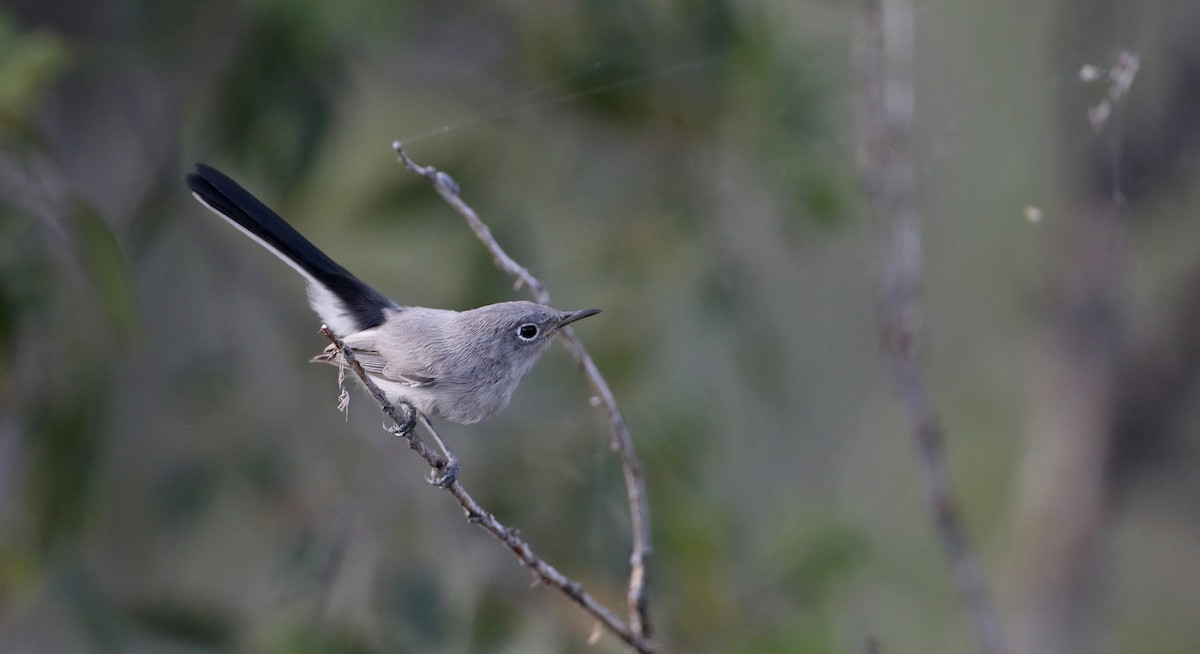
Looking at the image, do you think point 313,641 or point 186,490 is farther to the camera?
point 186,490

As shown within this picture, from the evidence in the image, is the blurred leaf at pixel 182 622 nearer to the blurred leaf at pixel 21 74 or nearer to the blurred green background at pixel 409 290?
the blurred green background at pixel 409 290

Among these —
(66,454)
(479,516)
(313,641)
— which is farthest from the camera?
(66,454)

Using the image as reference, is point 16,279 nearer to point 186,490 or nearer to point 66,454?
A: point 66,454

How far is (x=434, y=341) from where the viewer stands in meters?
1.57

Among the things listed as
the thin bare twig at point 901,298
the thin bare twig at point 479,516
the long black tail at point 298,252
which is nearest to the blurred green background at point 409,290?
the thin bare twig at point 901,298

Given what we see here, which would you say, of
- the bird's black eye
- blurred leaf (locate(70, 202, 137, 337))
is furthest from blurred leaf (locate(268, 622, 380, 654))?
the bird's black eye

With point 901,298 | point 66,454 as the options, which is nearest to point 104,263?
point 66,454

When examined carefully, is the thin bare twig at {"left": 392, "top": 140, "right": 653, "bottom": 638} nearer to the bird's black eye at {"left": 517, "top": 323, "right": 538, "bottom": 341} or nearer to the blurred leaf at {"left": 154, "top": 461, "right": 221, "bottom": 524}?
the bird's black eye at {"left": 517, "top": 323, "right": 538, "bottom": 341}

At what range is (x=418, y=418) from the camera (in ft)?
5.21

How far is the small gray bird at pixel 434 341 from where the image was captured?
4.95 ft

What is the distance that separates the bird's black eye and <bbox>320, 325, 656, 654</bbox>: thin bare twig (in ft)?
0.58

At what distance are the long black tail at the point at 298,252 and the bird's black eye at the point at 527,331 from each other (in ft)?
0.93

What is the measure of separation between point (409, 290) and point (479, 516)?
1.70 m

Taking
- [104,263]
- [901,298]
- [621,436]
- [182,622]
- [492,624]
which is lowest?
[182,622]
